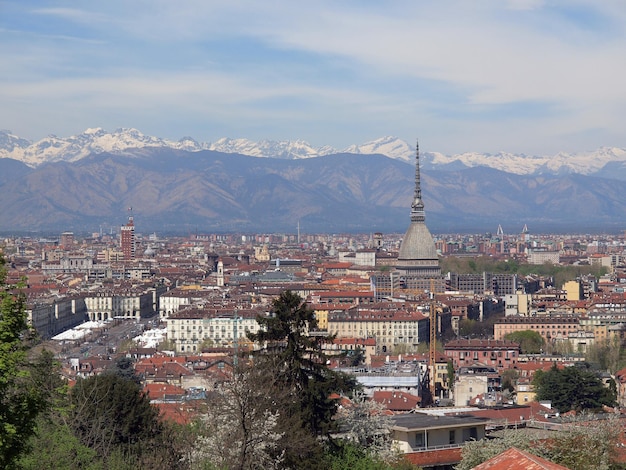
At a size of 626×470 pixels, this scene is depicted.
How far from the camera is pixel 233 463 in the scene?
14.9m

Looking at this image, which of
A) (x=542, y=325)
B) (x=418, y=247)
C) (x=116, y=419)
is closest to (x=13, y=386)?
(x=116, y=419)

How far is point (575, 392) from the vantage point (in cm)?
3403

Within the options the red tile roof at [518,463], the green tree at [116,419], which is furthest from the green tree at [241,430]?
the red tile roof at [518,463]

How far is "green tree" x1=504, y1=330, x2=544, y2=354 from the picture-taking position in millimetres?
53406

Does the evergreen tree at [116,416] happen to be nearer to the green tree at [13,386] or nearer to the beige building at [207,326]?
the green tree at [13,386]

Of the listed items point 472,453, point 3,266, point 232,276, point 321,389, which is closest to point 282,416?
point 321,389

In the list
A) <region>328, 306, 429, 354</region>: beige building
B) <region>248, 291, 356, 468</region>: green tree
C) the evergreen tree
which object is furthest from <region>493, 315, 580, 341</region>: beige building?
<region>248, 291, 356, 468</region>: green tree

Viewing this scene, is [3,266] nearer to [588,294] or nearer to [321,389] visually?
[321,389]

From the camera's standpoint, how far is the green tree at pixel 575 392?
3362cm

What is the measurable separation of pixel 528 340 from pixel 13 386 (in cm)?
4617

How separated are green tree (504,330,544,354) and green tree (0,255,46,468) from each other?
42405 mm

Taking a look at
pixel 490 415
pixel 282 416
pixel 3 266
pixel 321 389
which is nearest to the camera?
pixel 3 266

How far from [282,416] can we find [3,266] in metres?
6.08

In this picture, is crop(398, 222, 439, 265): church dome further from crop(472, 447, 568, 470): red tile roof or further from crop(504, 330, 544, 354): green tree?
crop(472, 447, 568, 470): red tile roof
